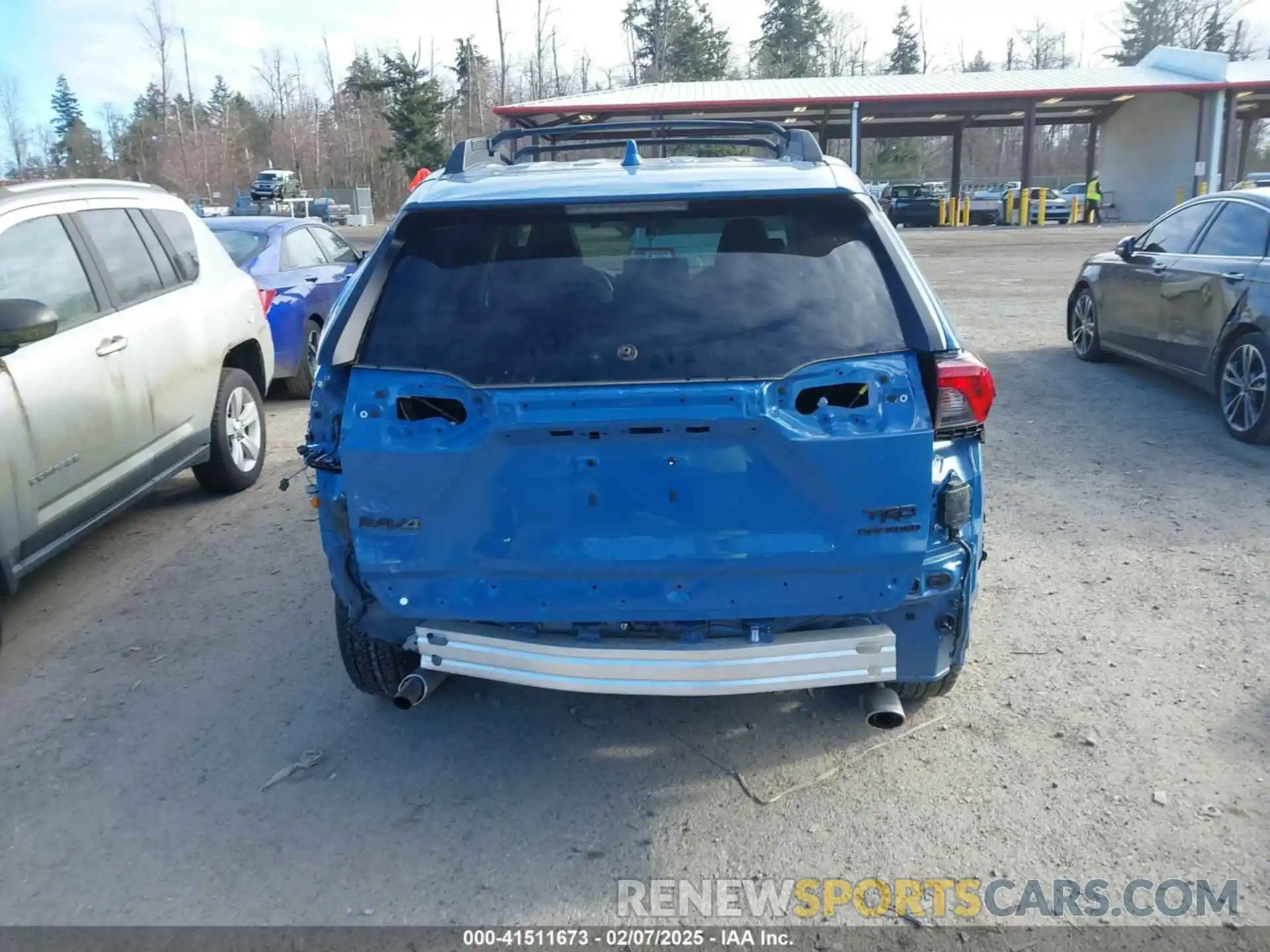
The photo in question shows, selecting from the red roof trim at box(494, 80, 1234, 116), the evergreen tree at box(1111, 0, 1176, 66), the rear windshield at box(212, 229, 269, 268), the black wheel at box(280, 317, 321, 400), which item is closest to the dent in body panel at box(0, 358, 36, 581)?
the black wheel at box(280, 317, 321, 400)

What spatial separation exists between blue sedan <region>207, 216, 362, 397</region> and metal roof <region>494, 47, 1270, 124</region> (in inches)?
1075

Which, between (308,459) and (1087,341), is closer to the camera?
(308,459)

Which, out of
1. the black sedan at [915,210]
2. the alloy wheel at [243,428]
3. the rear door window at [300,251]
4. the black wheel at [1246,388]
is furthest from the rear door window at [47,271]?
the black sedan at [915,210]

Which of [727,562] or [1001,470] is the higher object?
[727,562]

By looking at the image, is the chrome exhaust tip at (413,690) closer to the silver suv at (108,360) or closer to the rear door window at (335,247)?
the silver suv at (108,360)

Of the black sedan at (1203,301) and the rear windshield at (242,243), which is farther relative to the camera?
the rear windshield at (242,243)

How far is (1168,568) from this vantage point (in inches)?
204

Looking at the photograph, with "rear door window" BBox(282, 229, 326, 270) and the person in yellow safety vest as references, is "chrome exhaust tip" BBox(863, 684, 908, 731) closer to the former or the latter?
"rear door window" BBox(282, 229, 326, 270)

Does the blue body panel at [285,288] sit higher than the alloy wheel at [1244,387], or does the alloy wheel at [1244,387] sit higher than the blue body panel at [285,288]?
the blue body panel at [285,288]

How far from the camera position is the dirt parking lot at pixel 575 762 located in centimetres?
303

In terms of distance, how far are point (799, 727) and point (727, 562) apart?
1.06m

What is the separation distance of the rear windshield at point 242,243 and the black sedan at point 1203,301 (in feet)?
24.6

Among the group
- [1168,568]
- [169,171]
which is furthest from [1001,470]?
[169,171]

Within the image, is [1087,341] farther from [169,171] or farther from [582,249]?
[169,171]
